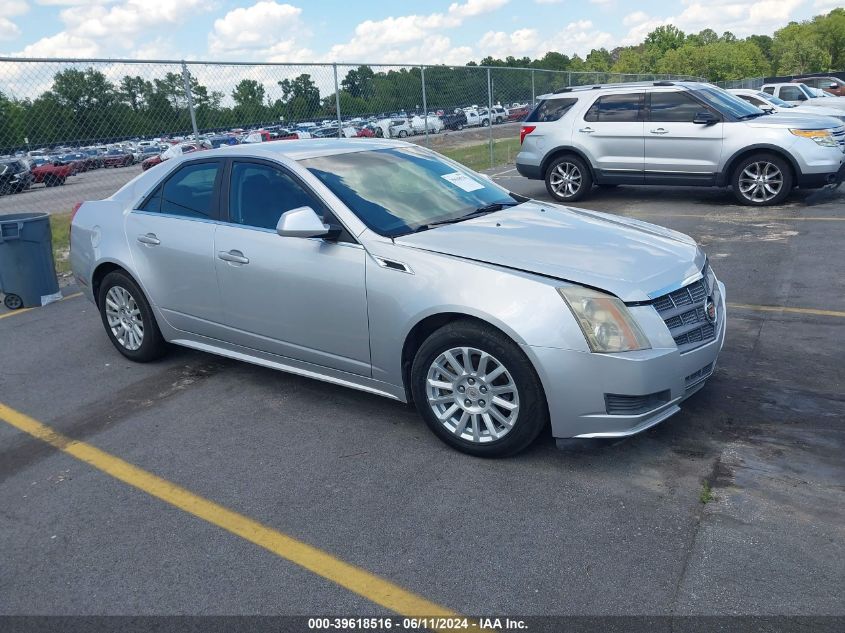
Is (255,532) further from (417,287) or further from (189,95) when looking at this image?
(189,95)

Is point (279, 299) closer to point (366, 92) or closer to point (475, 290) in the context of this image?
point (475, 290)

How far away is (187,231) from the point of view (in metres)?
5.05

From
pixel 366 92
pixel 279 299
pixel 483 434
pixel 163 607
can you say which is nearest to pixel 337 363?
pixel 279 299

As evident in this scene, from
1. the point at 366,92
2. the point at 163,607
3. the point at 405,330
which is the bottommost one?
the point at 163,607

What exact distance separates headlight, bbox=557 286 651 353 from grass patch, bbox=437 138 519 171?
50.4 ft

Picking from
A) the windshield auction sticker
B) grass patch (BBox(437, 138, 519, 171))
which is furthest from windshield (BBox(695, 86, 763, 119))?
grass patch (BBox(437, 138, 519, 171))

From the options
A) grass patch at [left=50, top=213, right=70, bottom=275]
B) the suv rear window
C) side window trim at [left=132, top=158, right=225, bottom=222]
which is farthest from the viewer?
the suv rear window

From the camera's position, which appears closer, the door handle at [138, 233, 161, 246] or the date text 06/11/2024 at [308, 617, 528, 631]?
the date text 06/11/2024 at [308, 617, 528, 631]

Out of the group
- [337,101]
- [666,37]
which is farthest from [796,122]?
[666,37]

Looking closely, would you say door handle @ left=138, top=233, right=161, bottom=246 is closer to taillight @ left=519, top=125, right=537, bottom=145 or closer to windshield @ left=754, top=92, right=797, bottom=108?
taillight @ left=519, top=125, right=537, bottom=145

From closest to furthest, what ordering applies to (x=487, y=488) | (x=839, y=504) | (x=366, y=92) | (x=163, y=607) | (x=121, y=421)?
(x=163, y=607), (x=839, y=504), (x=487, y=488), (x=121, y=421), (x=366, y=92)

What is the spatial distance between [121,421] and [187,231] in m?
1.32

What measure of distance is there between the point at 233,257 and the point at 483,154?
17563mm

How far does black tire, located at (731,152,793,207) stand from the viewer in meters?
10.5
